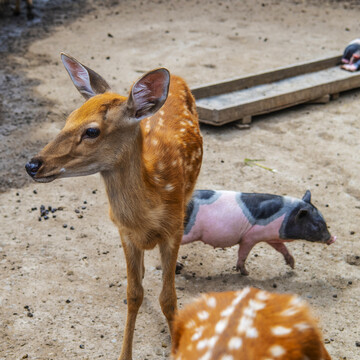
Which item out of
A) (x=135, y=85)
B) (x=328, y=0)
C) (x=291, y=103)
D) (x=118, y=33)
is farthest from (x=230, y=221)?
(x=328, y=0)

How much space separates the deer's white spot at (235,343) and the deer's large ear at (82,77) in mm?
2176

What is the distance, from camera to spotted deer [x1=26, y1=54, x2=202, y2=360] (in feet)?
10.5

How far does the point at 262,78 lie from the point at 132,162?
4.98 m

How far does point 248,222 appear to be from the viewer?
14.2 feet

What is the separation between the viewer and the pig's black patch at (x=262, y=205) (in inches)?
171

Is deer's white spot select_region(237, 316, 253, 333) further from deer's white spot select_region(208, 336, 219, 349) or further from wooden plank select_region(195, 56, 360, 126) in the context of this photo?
wooden plank select_region(195, 56, 360, 126)

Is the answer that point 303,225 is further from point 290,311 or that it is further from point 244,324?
point 244,324

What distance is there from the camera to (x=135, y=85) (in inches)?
127

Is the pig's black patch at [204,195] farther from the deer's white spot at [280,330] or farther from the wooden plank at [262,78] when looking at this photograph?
the wooden plank at [262,78]

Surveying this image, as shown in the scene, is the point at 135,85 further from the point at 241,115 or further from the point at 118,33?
the point at 118,33

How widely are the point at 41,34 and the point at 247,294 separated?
8.97 meters

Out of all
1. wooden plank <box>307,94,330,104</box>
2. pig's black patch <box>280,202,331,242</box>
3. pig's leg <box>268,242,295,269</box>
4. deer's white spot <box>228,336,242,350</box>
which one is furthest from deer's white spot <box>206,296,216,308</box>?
wooden plank <box>307,94,330,104</box>

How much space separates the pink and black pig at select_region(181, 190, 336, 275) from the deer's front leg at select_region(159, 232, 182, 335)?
69 cm

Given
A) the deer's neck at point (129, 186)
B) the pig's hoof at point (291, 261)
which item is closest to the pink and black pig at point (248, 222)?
the pig's hoof at point (291, 261)
